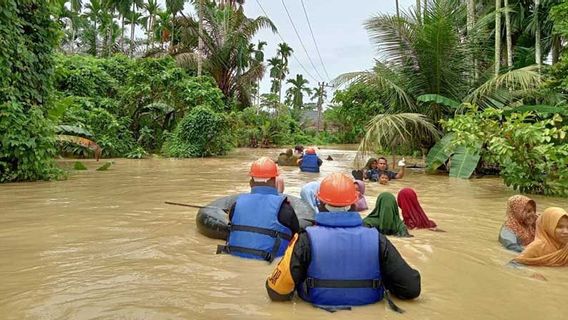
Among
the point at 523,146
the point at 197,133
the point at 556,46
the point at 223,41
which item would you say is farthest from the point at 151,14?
the point at 523,146

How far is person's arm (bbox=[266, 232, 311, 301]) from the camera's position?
335 cm

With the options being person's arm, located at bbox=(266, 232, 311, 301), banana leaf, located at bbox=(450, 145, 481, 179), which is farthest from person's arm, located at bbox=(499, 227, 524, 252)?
banana leaf, located at bbox=(450, 145, 481, 179)

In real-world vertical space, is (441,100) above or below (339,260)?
above

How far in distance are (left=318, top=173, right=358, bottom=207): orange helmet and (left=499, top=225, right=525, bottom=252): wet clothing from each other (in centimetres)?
299

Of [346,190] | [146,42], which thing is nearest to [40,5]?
[346,190]

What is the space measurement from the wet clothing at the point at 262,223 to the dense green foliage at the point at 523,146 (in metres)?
6.71

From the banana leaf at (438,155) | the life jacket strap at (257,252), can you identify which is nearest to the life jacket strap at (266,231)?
the life jacket strap at (257,252)

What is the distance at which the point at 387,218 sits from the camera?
6242 millimetres

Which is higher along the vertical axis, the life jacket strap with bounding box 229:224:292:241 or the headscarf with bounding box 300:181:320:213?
the headscarf with bounding box 300:181:320:213

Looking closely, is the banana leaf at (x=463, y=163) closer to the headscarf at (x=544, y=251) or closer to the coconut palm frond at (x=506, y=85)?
the coconut palm frond at (x=506, y=85)

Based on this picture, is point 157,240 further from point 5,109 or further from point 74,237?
point 5,109

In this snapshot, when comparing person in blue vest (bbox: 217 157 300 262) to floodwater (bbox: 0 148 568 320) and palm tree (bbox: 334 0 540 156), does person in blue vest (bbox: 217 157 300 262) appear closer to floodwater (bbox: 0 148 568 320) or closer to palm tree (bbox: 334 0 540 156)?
floodwater (bbox: 0 148 568 320)

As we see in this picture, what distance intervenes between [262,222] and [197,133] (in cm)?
1789

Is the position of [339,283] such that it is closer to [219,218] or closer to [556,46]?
[219,218]
